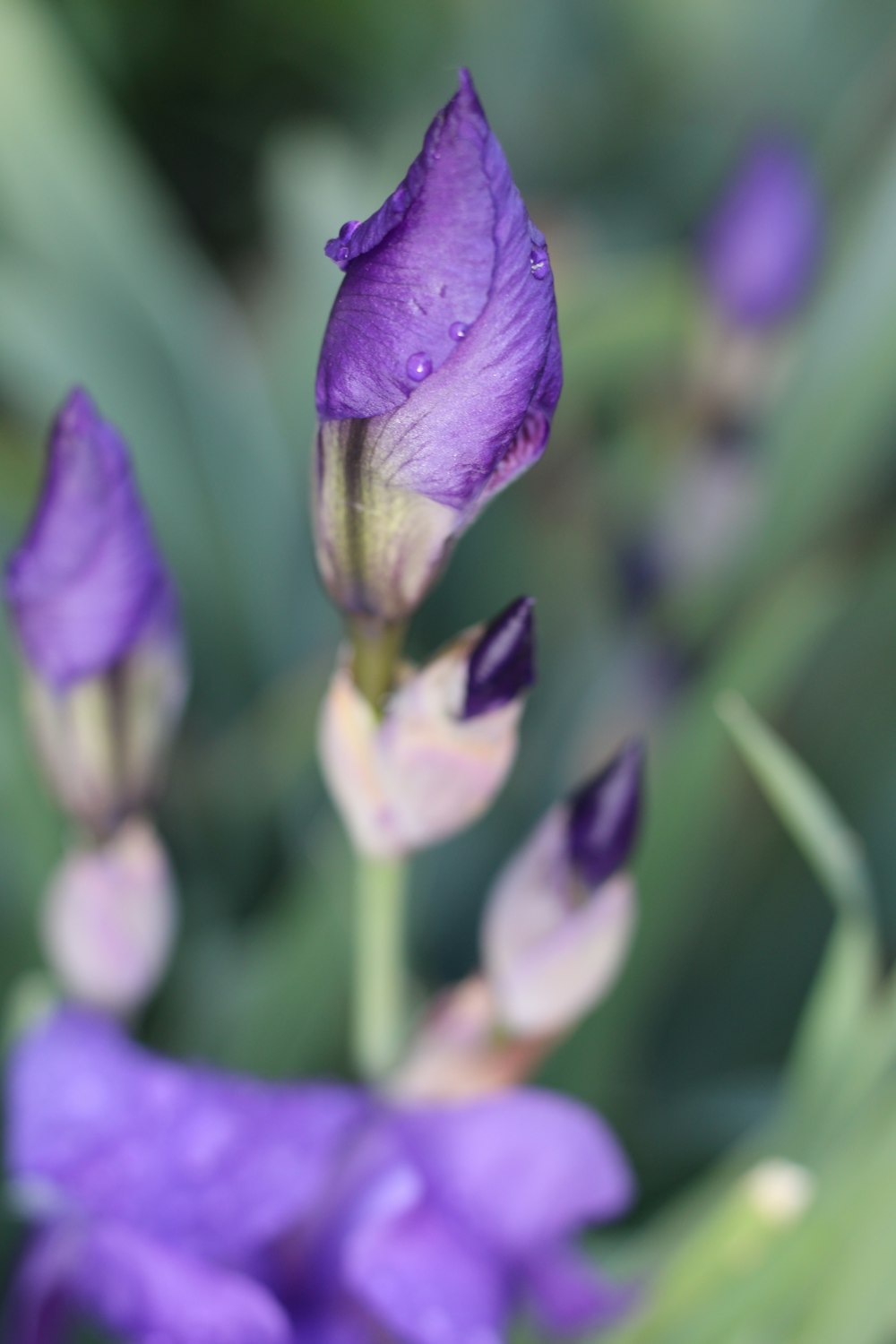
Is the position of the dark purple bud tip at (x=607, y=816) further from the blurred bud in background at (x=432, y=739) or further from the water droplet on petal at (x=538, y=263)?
the water droplet on petal at (x=538, y=263)

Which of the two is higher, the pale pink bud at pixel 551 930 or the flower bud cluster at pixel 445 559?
the flower bud cluster at pixel 445 559

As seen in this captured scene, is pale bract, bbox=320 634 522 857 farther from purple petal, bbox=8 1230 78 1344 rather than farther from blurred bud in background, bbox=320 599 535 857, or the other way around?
purple petal, bbox=8 1230 78 1344

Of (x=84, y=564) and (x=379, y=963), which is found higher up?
(x=84, y=564)

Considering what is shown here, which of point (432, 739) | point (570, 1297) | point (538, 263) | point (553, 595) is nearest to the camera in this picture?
point (538, 263)

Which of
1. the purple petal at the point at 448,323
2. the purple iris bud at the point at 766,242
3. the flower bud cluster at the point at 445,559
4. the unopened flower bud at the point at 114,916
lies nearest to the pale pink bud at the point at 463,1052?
the flower bud cluster at the point at 445,559

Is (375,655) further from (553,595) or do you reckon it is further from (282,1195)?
(553,595)

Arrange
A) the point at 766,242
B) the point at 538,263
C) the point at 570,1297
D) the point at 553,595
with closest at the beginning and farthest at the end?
1. the point at 538,263
2. the point at 570,1297
3. the point at 766,242
4. the point at 553,595

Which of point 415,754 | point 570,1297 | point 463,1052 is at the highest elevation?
point 415,754

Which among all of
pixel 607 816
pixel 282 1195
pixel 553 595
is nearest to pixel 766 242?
pixel 553 595
